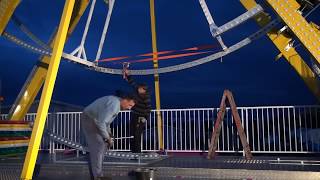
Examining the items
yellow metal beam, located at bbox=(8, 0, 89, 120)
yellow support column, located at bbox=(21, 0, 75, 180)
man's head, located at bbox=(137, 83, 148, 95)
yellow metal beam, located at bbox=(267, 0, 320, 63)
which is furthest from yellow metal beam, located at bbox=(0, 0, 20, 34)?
yellow metal beam, located at bbox=(267, 0, 320, 63)

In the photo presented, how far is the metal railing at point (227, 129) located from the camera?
9.27 meters

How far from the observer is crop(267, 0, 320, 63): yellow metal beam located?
6176mm

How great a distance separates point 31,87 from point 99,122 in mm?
5844

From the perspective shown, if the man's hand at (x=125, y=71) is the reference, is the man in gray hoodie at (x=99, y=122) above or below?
below

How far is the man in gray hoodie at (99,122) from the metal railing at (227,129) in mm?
5070

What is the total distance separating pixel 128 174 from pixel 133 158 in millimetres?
1279

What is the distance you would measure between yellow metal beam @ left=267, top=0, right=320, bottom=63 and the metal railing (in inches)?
135

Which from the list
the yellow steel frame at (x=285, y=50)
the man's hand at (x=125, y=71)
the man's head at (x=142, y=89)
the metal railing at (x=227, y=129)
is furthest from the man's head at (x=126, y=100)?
the metal railing at (x=227, y=129)

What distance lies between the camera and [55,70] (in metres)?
4.77

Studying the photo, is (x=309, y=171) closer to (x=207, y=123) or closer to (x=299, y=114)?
(x=299, y=114)

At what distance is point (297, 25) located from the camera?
6.25 meters


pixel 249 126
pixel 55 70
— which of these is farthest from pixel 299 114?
pixel 55 70

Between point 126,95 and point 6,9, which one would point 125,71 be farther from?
point 126,95

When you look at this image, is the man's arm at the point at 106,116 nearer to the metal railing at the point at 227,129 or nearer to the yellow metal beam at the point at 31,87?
the metal railing at the point at 227,129
